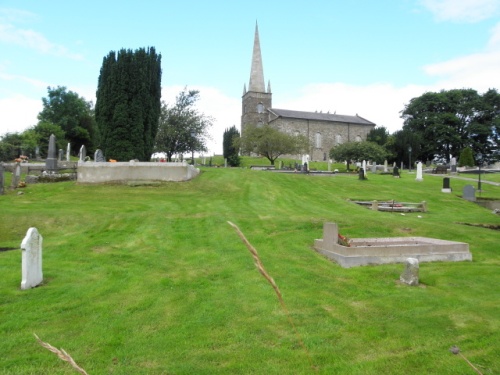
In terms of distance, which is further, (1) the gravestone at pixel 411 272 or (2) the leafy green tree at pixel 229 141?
(2) the leafy green tree at pixel 229 141

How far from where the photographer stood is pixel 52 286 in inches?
302

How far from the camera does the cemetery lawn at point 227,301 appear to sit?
5.16m

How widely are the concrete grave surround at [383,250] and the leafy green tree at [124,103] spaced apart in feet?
61.9

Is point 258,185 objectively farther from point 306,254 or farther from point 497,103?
point 497,103

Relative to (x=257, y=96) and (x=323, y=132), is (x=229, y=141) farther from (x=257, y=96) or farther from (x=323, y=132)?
(x=323, y=132)

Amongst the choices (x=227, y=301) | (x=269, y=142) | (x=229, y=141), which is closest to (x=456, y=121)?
(x=269, y=142)

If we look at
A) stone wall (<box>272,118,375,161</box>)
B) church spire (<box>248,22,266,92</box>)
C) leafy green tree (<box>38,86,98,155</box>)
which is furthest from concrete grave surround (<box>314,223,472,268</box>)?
church spire (<box>248,22,266,92</box>)

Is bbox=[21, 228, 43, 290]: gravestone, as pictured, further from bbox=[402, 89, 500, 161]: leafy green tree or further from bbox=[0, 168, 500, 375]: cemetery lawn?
bbox=[402, 89, 500, 161]: leafy green tree

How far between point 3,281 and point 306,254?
281 inches

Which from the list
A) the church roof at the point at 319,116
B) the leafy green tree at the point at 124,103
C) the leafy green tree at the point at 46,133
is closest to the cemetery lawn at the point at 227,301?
the leafy green tree at the point at 124,103

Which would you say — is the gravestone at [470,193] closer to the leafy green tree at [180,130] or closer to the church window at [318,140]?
the leafy green tree at [180,130]

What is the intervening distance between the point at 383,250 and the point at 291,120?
80712 mm

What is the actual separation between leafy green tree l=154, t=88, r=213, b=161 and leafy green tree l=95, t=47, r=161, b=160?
16.7 meters

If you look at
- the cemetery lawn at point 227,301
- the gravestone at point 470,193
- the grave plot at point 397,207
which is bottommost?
the cemetery lawn at point 227,301
